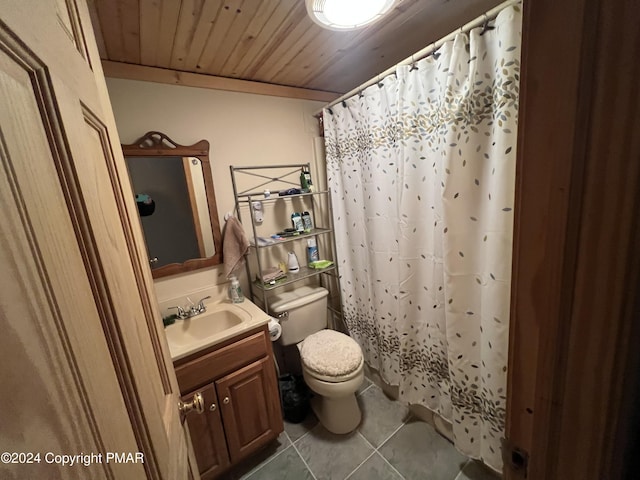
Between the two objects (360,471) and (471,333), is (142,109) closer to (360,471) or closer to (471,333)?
(471,333)

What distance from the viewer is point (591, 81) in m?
0.31

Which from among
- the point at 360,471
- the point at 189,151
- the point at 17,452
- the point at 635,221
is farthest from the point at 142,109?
the point at 360,471

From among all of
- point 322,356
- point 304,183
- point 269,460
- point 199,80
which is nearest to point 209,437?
point 269,460

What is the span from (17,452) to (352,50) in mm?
1731

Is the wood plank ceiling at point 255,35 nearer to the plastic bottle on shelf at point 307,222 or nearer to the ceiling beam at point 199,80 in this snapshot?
the ceiling beam at point 199,80

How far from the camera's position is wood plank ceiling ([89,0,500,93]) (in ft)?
3.20

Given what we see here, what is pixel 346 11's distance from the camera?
94 centimetres

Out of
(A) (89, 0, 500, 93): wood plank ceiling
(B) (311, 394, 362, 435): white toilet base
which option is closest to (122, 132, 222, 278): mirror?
(A) (89, 0, 500, 93): wood plank ceiling

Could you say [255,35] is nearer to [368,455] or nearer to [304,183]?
[304,183]

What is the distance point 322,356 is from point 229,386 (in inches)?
21.0

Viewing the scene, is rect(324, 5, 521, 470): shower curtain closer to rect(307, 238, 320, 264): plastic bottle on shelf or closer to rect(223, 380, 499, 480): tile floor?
rect(223, 380, 499, 480): tile floor

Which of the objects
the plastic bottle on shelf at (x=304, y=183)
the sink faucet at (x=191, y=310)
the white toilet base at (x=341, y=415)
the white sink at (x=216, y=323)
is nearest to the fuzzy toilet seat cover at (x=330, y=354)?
the white toilet base at (x=341, y=415)

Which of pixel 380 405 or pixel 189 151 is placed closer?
pixel 189 151

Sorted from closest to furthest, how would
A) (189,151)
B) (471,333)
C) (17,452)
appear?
(17,452) → (471,333) → (189,151)
